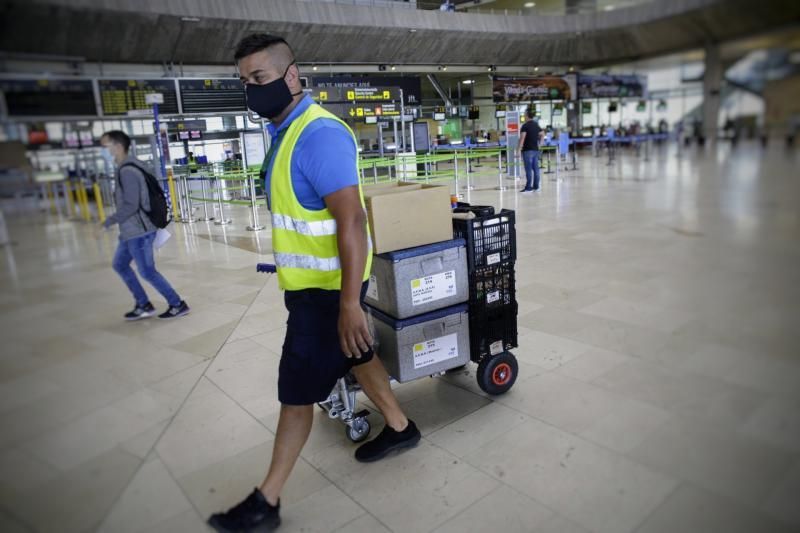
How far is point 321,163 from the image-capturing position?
1694 millimetres

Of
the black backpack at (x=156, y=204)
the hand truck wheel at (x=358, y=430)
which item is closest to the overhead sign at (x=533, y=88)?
the black backpack at (x=156, y=204)

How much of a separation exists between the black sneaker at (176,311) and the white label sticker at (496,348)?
2516mm

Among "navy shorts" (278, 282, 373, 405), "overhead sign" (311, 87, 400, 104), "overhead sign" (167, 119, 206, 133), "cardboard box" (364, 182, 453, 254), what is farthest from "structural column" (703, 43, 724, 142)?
"overhead sign" (311, 87, 400, 104)

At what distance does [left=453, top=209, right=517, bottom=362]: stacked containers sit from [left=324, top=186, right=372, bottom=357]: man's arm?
2.90 feet

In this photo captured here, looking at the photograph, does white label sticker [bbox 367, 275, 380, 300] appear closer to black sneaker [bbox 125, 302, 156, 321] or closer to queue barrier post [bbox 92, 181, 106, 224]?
black sneaker [bbox 125, 302, 156, 321]

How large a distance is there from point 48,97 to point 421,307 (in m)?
1.75

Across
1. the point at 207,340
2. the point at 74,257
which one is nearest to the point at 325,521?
the point at 74,257

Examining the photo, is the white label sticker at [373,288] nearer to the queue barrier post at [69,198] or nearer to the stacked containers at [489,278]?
the stacked containers at [489,278]

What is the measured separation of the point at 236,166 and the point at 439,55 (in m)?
10.4

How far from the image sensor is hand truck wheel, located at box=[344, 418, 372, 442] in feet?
7.93

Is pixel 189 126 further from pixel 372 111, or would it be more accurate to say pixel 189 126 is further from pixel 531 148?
pixel 531 148

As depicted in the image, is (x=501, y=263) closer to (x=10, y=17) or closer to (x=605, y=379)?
(x=605, y=379)

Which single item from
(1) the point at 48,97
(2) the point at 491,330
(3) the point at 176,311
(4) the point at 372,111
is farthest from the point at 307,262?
(4) the point at 372,111

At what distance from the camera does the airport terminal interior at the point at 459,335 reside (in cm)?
78
